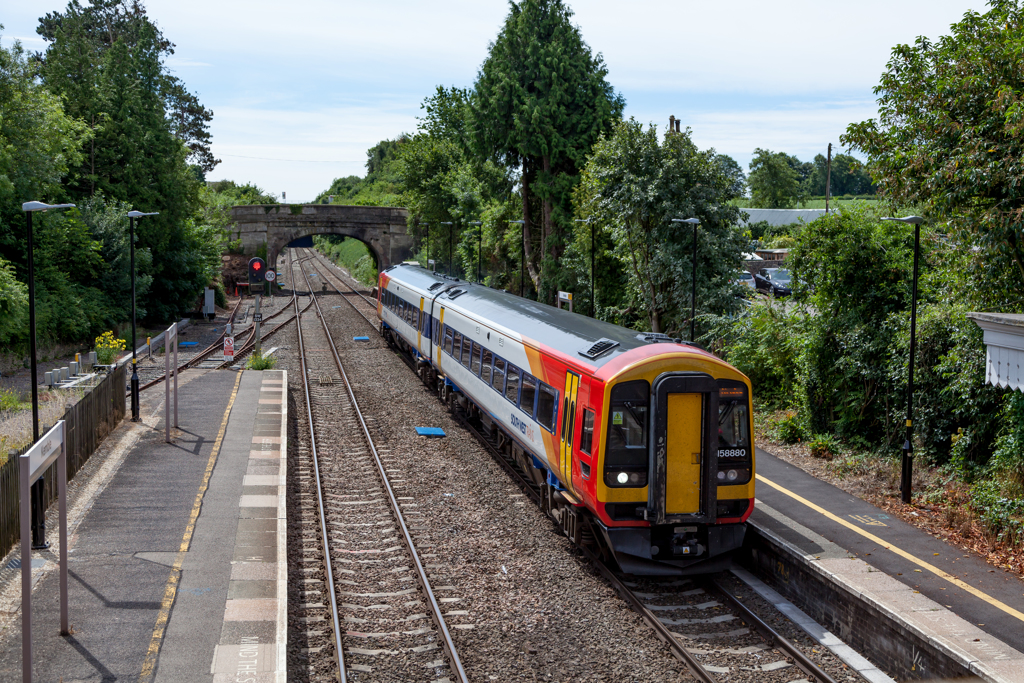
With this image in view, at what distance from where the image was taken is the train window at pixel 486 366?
17108 millimetres

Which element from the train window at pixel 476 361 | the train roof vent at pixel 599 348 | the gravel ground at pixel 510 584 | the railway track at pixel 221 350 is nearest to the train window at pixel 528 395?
the gravel ground at pixel 510 584

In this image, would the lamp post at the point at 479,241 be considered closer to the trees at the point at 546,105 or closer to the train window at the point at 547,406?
the trees at the point at 546,105

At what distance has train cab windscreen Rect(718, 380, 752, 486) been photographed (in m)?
10.7

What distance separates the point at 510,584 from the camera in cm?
1099

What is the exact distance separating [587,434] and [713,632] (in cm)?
289

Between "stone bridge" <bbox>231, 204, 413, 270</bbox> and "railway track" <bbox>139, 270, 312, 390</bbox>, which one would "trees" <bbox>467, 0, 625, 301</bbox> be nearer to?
"railway track" <bbox>139, 270, 312, 390</bbox>

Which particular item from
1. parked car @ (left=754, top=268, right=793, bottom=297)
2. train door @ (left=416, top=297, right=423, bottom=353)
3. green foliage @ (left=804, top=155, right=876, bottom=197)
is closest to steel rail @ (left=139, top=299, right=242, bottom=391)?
train door @ (left=416, top=297, right=423, bottom=353)

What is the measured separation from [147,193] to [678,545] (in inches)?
1492

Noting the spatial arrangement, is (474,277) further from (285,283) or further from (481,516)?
(481,516)

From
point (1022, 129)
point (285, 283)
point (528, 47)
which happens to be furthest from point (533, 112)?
point (285, 283)

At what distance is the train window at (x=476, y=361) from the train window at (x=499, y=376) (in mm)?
1339

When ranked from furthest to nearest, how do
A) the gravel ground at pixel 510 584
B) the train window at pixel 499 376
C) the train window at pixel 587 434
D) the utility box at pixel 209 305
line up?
1. the utility box at pixel 209 305
2. the train window at pixel 499 376
3. the train window at pixel 587 434
4. the gravel ground at pixel 510 584

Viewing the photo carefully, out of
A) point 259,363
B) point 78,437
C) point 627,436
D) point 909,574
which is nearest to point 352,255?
point 259,363

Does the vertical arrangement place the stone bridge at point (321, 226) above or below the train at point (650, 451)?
above
